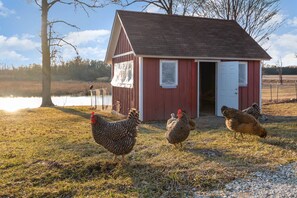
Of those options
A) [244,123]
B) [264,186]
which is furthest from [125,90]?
[264,186]

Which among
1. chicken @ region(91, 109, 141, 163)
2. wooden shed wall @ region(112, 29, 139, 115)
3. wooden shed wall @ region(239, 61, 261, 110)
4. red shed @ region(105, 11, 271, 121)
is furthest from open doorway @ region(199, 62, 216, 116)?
chicken @ region(91, 109, 141, 163)

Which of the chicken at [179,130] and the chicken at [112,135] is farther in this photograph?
the chicken at [179,130]

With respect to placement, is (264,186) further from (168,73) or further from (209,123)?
(168,73)

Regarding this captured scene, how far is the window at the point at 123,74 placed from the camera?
13008 mm

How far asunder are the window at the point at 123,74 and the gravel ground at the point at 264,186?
27.2 feet

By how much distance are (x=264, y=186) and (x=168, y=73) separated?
806 centimetres

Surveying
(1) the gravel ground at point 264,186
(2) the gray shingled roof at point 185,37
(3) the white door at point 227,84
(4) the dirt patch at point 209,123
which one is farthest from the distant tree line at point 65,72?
(1) the gravel ground at point 264,186

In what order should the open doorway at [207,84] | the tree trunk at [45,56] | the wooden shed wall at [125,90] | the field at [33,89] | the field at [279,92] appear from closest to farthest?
the wooden shed wall at [125,90] < the open doorway at [207,84] < the tree trunk at [45,56] < the field at [279,92] < the field at [33,89]

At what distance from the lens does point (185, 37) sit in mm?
13406

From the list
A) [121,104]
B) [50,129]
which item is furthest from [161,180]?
[121,104]

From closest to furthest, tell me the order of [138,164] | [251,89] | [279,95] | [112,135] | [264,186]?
[264,186]
[112,135]
[138,164]
[251,89]
[279,95]

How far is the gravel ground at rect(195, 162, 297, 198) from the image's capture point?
14.2 ft

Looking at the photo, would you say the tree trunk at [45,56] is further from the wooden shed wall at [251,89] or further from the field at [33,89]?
the wooden shed wall at [251,89]

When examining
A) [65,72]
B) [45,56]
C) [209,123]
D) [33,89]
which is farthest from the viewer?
[65,72]
